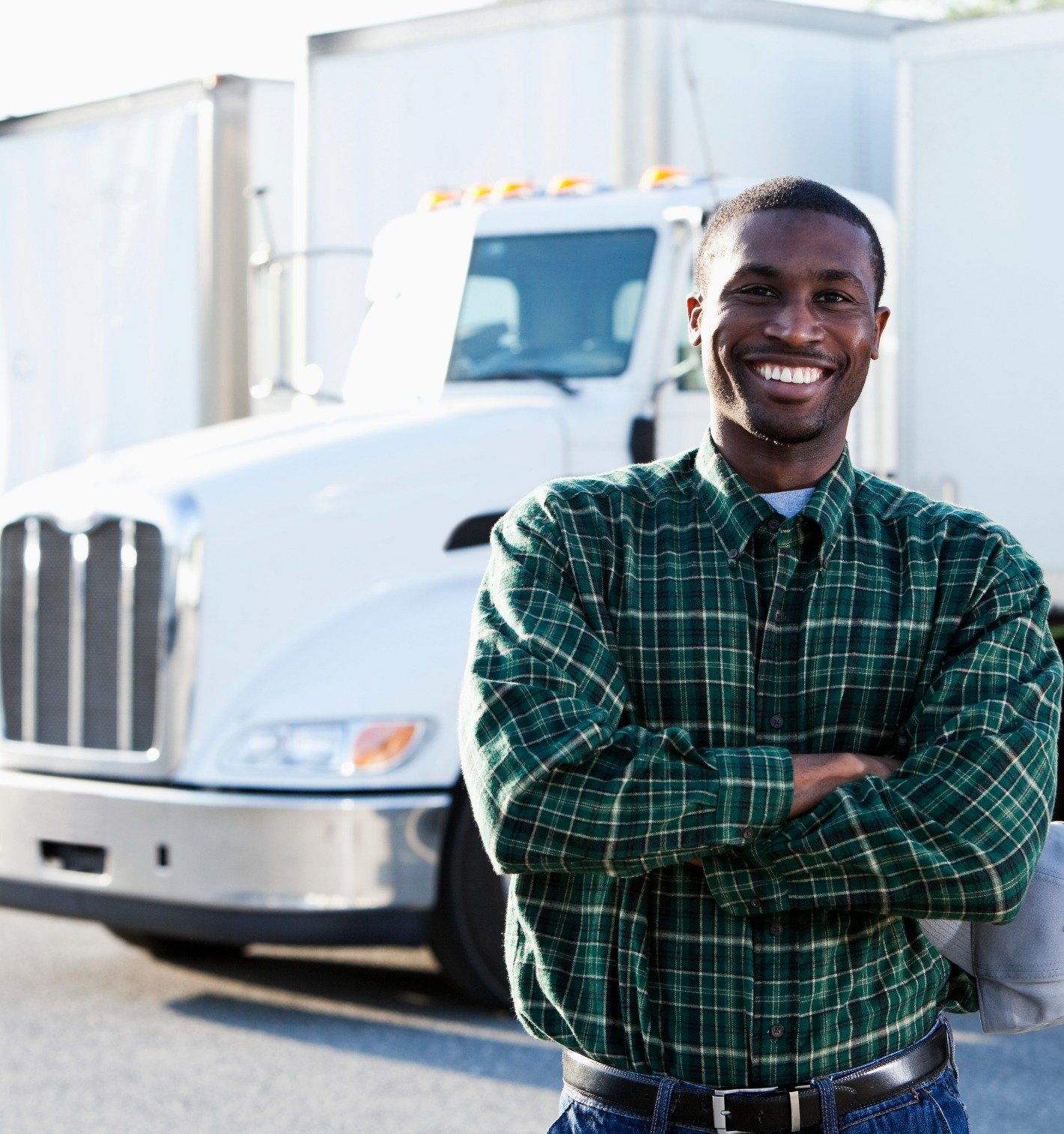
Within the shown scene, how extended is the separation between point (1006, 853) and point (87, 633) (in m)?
4.39

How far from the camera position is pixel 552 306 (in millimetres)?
6613

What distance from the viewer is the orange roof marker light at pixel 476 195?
7.08m

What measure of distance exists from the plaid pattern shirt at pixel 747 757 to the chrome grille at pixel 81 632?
12.3 feet

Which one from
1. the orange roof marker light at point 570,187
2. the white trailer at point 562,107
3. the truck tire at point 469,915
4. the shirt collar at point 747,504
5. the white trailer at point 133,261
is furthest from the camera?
the white trailer at point 133,261

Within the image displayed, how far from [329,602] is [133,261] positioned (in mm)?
4373

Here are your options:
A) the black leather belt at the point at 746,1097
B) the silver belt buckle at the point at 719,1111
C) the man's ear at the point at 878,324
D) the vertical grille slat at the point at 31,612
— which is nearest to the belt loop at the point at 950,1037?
the black leather belt at the point at 746,1097

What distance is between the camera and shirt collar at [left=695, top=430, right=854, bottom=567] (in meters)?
2.33

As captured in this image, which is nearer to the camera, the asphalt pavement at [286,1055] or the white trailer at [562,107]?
the asphalt pavement at [286,1055]

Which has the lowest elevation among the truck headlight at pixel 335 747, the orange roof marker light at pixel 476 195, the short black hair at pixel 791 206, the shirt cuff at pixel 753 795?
the truck headlight at pixel 335 747

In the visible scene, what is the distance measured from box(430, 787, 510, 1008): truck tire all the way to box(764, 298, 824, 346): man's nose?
3.49 meters

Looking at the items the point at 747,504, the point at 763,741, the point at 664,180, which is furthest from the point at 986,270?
the point at 763,741

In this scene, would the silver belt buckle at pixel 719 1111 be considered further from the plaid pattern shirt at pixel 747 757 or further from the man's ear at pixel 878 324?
the man's ear at pixel 878 324

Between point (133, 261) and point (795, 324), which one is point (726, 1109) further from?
point (133, 261)

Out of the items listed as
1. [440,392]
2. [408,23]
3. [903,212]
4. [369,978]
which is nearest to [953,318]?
[903,212]
